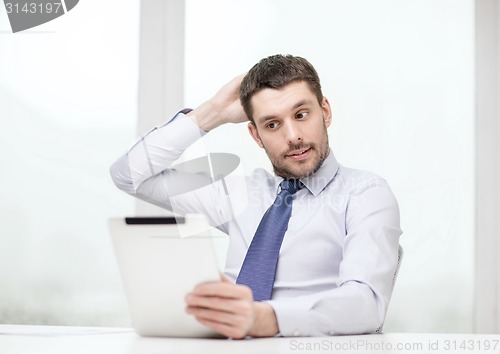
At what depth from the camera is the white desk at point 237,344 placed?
3.47ft

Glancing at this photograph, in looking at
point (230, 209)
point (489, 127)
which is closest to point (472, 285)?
point (489, 127)

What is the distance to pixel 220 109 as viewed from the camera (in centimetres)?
210

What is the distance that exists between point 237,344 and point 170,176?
1084mm

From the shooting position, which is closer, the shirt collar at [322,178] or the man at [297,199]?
the man at [297,199]

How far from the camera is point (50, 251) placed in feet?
10.6

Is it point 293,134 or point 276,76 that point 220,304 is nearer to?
point 293,134

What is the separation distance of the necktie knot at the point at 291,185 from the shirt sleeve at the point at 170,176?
0.81ft

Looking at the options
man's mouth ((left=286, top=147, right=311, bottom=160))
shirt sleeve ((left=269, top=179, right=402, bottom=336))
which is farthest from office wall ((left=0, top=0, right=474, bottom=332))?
shirt sleeve ((left=269, top=179, right=402, bottom=336))

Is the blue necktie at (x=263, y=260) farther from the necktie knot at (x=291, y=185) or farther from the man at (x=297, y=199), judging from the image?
the necktie knot at (x=291, y=185)

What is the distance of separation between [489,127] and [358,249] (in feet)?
6.29

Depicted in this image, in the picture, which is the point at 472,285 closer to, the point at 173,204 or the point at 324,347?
the point at 173,204

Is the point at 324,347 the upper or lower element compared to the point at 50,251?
upper

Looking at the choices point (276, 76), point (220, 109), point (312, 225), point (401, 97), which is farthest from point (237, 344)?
point (401, 97)

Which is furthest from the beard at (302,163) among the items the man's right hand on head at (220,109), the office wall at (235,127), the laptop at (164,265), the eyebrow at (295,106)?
the office wall at (235,127)
